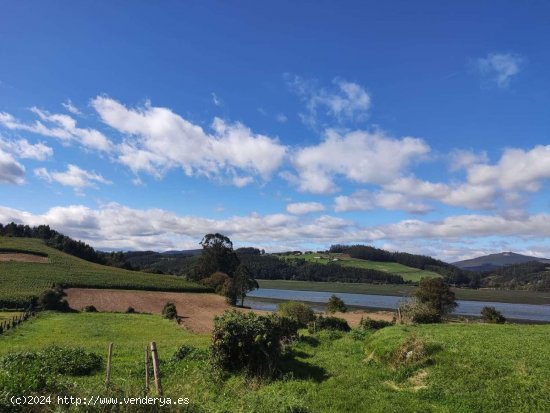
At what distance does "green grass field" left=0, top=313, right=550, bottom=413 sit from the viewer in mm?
14375

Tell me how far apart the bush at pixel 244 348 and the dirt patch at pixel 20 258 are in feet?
344

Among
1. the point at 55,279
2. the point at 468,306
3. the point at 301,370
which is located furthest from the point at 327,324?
the point at 468,306

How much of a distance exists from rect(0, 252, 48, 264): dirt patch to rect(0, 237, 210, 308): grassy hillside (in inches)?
95.1

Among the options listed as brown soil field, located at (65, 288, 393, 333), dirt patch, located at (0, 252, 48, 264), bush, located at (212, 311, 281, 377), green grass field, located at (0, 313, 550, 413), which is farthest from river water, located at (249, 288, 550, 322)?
dirt patch, located at (0, 252, 48, 264)

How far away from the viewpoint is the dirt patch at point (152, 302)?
73.1 metres

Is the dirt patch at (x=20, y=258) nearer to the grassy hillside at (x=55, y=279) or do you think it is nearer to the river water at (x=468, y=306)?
the grassy hillside at (x=55, y=279)

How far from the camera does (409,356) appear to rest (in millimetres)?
20047

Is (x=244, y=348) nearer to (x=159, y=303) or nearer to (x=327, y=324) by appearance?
(x=327, y=324)

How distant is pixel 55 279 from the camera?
91375 millimetres

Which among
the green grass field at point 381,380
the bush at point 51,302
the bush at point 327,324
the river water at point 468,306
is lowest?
the river water at point 468,306

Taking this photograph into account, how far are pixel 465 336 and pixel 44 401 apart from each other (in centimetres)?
2081

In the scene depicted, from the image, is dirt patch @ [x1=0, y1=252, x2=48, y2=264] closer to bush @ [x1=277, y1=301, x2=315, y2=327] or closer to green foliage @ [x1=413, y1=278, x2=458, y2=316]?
bush @ [x1=277, y1=301, x2=315, y2=327]

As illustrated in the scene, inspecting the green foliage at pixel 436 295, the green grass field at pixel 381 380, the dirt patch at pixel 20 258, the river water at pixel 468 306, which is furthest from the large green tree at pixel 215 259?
the green grass field at pixel 381 380

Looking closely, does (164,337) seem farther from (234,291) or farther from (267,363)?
(234,291)
